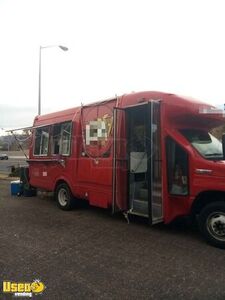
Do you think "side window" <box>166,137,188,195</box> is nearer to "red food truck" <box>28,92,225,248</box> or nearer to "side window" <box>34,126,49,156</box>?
"red food truck" <box>28,92,225,248</box>

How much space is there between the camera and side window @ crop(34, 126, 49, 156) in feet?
30.7

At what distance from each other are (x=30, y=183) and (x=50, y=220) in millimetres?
3350

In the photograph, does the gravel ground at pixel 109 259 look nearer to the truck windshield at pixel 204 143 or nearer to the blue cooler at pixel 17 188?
the truck windshield at pixel 204 143

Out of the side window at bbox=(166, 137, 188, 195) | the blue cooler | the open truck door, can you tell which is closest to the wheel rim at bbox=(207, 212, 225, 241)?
the side window at bbox=(166, 137, 188, 195)

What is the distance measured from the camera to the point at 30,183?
1047 cm

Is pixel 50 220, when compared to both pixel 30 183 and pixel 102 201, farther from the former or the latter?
pixel 30 183

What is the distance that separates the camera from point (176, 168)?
599cm

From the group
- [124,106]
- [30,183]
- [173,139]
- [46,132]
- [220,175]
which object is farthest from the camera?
[30,183]

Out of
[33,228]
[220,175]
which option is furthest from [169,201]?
[33,228]

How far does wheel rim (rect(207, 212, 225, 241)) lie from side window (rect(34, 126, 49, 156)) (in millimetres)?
5638

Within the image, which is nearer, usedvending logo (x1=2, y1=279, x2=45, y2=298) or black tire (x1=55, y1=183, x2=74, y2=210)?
usedvending logo (x1=2, y1=279, x2=45, y2=298)

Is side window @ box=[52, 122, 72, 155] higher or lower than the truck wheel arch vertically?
higher


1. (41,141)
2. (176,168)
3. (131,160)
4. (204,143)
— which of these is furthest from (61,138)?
(204,143)

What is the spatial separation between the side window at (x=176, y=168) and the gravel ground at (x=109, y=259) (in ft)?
3.17
